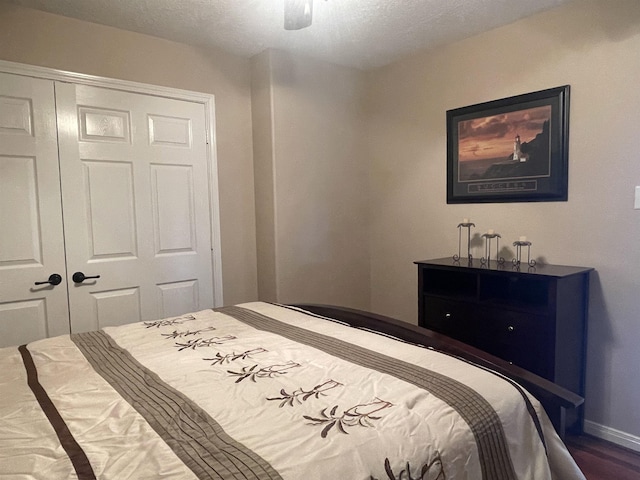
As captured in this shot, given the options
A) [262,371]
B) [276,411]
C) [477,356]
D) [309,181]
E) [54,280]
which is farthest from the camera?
[309,181]

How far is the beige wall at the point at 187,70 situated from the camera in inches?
98.0

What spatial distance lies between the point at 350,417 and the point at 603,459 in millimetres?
1992

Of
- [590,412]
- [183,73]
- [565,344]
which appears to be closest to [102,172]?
[183,73]

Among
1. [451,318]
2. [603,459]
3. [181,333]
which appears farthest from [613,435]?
[181,333]

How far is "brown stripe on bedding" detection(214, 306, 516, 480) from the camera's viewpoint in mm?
1068

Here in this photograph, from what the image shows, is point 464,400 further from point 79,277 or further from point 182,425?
point 79,277

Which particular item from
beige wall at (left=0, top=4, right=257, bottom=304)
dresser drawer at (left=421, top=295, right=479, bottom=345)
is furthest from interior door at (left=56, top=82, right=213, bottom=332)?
dresser drawer at (left=421, top=295, right=479, bottom=345)

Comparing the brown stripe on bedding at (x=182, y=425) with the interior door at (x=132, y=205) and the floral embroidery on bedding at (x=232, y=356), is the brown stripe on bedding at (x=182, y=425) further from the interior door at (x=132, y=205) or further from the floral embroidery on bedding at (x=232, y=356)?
the interior door at (x=132, y=205)

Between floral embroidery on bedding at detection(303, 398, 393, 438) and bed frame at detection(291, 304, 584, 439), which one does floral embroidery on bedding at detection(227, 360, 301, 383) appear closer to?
floral embroidery on bedding at detection(303, 398, 393, 438)

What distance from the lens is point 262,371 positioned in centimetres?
136

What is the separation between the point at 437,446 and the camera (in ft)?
3.23

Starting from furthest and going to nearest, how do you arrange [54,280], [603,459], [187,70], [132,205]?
1. [187,70]
2. [132,205]
3. [54,280]
4. [603,459]

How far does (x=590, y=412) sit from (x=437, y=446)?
2.06 m

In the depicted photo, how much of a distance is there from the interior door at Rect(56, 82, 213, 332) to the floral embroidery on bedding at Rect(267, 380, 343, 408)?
6.60ft
